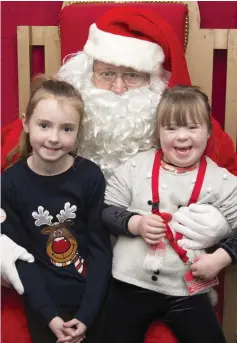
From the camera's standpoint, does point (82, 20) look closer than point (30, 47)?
Yes

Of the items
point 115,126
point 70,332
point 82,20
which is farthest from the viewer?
point 82,20

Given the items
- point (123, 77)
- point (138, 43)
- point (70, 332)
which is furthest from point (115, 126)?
point (70, 332)

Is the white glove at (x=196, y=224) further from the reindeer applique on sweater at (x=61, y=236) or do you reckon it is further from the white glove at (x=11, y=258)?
the white glove at (x=11, y=258)

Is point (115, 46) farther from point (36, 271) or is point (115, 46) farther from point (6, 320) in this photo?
point (6, 320)

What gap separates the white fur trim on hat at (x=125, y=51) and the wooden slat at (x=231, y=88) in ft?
0.98

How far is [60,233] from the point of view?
1546mm

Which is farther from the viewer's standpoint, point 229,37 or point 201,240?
point 229,37

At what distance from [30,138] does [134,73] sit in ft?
1.50

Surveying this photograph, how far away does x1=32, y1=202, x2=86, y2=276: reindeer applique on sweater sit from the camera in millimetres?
1524

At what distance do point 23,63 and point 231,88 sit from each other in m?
0.81

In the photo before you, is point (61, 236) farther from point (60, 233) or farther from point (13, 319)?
point (13, 319)

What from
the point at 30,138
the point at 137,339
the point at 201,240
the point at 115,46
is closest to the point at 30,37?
the point at 115,46

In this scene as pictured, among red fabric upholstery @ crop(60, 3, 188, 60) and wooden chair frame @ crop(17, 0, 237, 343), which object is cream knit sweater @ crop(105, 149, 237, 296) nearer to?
wooden chair frame @ crop(17, 0, 237, 343)

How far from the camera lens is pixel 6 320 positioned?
154 cm
